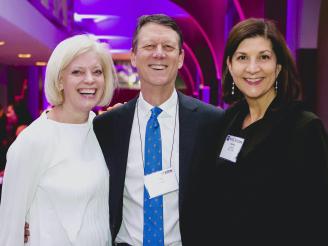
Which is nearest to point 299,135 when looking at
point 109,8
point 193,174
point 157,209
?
point 193,174

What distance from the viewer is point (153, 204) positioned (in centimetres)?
222

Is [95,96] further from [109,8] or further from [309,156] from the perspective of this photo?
[109,8]

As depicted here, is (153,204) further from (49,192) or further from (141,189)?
(49,192)

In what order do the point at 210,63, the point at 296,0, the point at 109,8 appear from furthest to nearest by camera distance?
the point at 210,63
the point at 109,8
the point at 296,0

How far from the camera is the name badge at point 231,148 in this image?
2.02m

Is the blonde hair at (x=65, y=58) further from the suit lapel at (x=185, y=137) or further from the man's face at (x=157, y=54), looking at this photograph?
the suit lapel at (x=185, y=137)

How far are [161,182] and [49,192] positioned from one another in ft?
1.84

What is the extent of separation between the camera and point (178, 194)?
2.27 m

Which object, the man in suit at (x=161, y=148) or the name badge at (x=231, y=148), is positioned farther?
the man in suit at (x=161, y=148)

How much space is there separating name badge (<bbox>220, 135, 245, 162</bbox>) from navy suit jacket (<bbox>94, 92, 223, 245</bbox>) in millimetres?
101

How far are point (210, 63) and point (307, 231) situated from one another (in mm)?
14158

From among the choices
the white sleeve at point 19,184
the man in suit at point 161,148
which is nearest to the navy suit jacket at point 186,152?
the man in suit at point 161,148

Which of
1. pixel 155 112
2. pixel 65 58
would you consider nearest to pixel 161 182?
pixel 155 112

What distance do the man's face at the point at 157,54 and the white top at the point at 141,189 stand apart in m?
0.15
